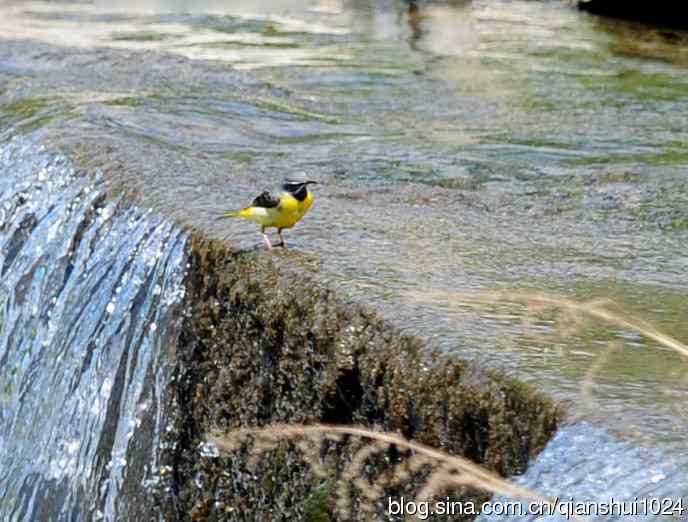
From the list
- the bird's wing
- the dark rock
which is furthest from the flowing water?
the dark rock

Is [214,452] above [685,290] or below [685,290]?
below

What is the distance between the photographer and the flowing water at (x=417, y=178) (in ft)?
11.1

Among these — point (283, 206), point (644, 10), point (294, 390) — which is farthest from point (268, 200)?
point (644, 10)

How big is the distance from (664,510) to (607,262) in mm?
1843

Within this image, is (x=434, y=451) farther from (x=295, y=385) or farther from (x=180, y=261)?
(x=180, y=261)

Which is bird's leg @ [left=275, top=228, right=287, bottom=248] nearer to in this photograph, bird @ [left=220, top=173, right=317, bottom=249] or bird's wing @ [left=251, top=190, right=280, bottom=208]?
bird @ [left=220, top=173, right=317, bottom=249]

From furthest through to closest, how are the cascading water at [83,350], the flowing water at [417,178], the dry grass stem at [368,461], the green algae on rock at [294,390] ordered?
the cascading water at [83,350] → the flowing water at [417,178] → the green algae on rock at [294,390] → the dry grass stem at [368,461]

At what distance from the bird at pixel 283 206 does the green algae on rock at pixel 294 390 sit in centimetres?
12

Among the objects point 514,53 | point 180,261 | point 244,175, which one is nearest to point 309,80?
point 514,53

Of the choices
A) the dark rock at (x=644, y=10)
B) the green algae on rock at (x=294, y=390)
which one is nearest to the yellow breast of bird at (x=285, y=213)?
the green algae on rock at (x=294, y=390)

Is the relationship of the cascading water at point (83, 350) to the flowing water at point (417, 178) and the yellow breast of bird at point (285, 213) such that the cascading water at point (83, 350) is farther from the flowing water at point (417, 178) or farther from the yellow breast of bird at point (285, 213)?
the yellow breast of bird at point (285, 213)

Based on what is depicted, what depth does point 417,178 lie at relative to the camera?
603 centimetres

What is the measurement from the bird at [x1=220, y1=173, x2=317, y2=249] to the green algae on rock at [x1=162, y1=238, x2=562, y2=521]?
0.12m

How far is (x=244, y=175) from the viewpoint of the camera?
5.76 m
